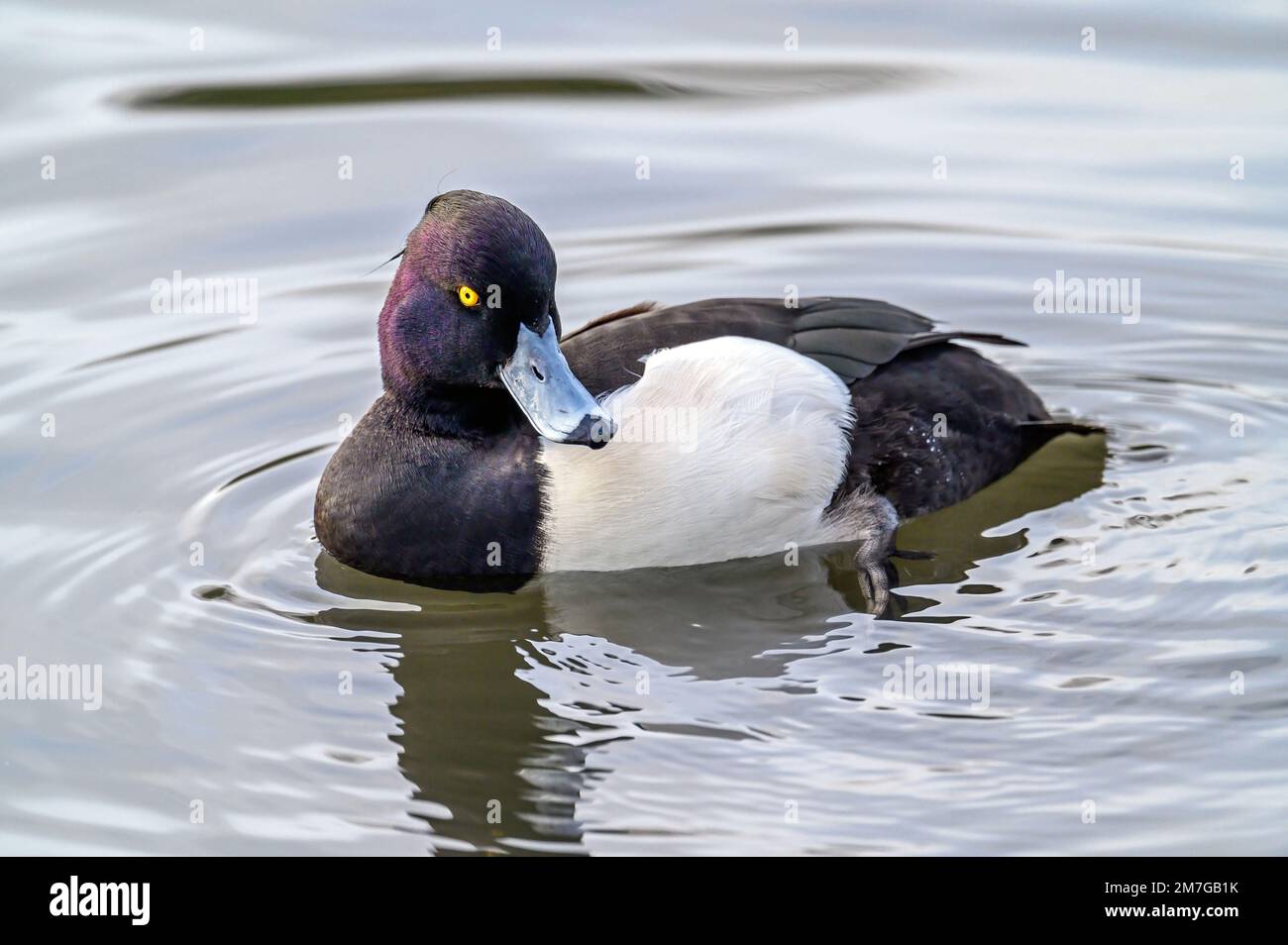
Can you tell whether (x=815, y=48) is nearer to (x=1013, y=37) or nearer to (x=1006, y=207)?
(x=1013, y=37)

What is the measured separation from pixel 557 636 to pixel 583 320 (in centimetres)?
277

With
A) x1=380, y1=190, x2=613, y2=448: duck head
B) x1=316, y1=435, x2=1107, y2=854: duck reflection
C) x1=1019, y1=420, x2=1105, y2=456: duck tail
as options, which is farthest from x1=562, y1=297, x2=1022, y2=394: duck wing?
x1=316, y1=435, x2=1107, y2=854: duck reflection

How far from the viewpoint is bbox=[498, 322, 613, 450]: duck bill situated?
231 inches

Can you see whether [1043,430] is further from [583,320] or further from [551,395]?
[583,320]

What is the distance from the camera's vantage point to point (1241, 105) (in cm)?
974

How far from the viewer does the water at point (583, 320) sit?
5.16m

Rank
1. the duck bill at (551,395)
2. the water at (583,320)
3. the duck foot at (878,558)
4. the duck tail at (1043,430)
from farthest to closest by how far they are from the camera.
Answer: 1. the duck tail at (1043,430)
2. the duck foot at (878,558)
3. the duck bill at (551,395)
4. the water at (583,320)

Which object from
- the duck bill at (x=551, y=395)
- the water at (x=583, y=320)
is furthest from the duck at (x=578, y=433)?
the water at (x=583, y=320)

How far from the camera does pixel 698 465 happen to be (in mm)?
6141

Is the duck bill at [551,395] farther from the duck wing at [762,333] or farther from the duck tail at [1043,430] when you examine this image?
the duck tail at [1043,430]

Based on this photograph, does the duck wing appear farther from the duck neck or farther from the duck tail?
the duck tail

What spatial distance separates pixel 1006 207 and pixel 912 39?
1701mm

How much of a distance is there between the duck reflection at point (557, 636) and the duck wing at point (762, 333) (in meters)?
0.67

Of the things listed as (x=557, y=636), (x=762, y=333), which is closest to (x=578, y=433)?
(x=557, y=636)
